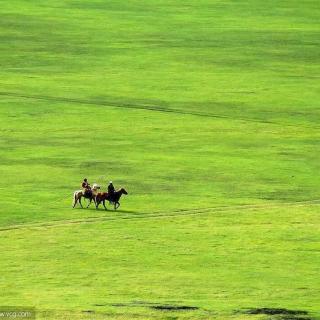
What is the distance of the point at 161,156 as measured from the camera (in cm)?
6062

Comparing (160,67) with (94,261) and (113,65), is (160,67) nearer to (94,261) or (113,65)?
(113,65)

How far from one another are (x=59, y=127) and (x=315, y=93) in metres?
18.4

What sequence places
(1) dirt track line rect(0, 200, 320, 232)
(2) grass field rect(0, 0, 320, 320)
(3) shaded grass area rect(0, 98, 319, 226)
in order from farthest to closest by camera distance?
(3) shaded grass area rect(0, 98, 319, 226), (1) dirt track line rect(0, 200, 320, 232), (2) grass field rect(0, 0, 320, 320)

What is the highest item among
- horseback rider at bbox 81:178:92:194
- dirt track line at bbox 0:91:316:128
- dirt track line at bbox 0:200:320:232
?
dirt track line at bbox 0:91:316:128

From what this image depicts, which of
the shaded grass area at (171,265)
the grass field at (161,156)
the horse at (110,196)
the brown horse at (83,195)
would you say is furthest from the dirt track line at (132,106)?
the brown horse at (83,195)

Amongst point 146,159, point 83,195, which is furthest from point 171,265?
point 146,159

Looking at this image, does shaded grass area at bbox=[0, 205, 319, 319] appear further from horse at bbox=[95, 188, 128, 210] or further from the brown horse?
the brown horse

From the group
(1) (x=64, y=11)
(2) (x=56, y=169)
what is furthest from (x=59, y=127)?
(1) (x=64, y=11)

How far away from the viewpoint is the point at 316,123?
7119cm

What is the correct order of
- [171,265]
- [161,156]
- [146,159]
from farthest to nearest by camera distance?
[161,156]
[146,159]
[171,265]

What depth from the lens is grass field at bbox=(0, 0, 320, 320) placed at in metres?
37.6

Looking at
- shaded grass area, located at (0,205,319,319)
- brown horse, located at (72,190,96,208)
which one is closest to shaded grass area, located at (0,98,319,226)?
brown horse, located at (72,190,96,208)

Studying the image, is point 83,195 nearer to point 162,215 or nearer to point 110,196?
point 110,196

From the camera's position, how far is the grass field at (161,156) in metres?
37.6
